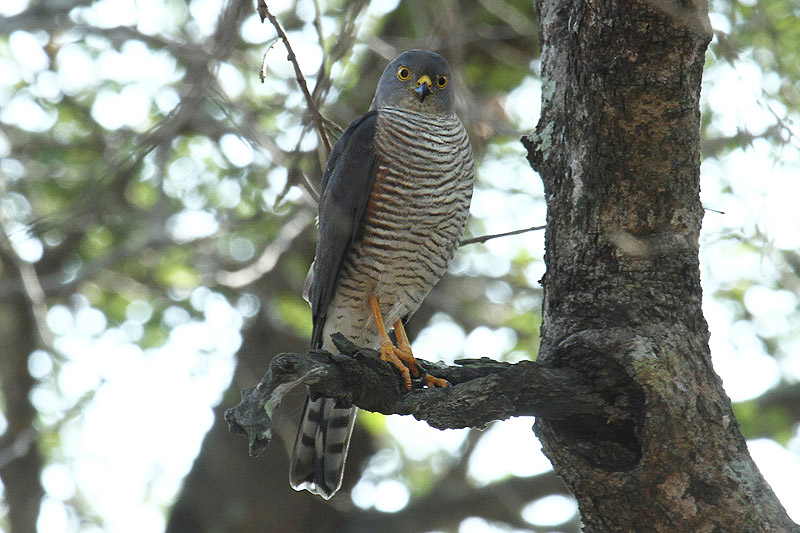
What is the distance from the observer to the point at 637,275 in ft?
9.53

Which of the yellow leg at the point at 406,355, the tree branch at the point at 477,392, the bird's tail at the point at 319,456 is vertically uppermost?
the yellow leg at the point at 406,355

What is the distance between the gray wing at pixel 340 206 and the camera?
4137mm

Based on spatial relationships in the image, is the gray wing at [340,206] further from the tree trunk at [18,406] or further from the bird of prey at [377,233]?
the tree trunk at [18,406]

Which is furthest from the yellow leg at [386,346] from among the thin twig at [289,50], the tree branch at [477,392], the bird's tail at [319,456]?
the thin twig at [289,50]

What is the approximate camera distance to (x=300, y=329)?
7.16 metres

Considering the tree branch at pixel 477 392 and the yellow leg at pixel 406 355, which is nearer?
the tree branch at pixel 477 392

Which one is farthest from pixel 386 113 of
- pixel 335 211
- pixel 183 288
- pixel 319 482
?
pixel 183 288

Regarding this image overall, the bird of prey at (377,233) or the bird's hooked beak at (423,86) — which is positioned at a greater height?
the bird's hooked beak at (423,86)

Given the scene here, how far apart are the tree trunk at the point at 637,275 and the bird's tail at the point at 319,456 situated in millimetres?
1547

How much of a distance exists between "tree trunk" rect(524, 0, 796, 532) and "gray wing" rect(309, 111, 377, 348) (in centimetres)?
127

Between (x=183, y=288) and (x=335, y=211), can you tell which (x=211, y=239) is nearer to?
(x=183, y=288)

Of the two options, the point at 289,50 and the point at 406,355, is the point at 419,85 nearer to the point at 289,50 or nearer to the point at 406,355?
the point at 406,355

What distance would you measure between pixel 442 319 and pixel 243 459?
204 centimetres

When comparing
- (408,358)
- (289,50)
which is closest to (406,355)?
(408,358)
